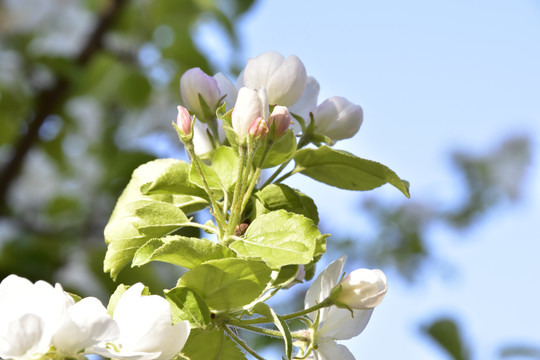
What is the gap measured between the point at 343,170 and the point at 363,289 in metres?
0.11

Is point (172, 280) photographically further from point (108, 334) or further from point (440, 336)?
point (108, 334)

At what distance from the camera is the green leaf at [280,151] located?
0.46 m

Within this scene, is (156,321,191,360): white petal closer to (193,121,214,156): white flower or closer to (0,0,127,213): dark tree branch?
(193,121,214,156): white flower

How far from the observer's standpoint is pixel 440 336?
173cm

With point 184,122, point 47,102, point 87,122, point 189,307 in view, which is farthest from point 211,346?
point 87,122

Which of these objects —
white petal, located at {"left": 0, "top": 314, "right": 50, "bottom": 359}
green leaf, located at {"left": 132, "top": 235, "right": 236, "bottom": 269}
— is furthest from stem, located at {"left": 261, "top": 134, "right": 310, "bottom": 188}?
white petal, located at {"left": 0, "top": 314, "right": 50, "bottom": 359}

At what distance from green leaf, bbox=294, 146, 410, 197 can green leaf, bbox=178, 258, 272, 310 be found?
0.12 m

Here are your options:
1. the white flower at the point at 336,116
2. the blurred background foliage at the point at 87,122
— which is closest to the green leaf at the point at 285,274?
the white flower at the point at 336,116

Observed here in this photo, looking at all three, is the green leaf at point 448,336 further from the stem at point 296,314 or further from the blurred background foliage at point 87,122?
the stem at point 296,314

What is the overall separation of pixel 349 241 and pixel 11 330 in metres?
2.06

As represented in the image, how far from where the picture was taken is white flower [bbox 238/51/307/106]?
491 mm

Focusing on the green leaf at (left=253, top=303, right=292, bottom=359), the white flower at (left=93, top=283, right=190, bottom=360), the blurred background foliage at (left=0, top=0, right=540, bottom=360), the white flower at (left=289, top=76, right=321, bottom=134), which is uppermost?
the white flower at (left=289, top=76, right=321, bottom=134)

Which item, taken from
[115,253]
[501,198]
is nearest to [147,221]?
[115,253]

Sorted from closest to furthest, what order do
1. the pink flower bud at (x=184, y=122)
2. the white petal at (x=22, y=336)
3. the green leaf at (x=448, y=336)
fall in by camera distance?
the white petal at (x=22, y=336), the pink flower bud at (x=184, y=122), the green leaf at (x=448, y=336)
